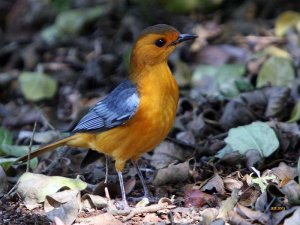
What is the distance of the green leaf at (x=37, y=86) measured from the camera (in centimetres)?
990

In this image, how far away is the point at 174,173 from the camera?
6473 mm

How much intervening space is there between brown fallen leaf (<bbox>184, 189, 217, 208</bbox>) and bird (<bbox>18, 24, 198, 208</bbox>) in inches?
20.4

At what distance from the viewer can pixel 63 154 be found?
7.47 metres

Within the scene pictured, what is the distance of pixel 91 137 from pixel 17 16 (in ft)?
19.4

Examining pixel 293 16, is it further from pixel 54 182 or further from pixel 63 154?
pixel 54 182

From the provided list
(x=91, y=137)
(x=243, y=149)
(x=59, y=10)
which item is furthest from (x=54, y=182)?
(x=59, y=10)

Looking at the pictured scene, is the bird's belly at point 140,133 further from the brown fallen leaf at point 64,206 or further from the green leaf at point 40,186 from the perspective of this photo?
the brown fallen leaf at point 64,206

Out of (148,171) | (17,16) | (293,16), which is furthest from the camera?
(17,16)

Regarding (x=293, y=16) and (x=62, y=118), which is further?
(x=293, y=16)

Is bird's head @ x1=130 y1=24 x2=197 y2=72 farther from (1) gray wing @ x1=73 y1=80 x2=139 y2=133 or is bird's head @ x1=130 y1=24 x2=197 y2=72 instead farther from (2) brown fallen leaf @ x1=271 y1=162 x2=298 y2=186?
(2) brown fallen leaf @ x1=271 y1=162 x2=298 y2=186

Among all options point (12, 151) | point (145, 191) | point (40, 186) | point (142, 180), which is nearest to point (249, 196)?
point (145, 191)

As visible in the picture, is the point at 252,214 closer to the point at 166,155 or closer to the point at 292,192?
the point at 292,192

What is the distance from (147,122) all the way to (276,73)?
2915 millimetres

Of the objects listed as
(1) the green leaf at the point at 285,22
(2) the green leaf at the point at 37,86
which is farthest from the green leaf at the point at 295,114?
(2) the green leaf at the point at 37,86
